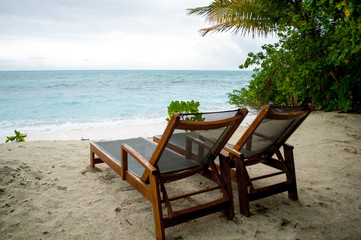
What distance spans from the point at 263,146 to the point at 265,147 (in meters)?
0.04

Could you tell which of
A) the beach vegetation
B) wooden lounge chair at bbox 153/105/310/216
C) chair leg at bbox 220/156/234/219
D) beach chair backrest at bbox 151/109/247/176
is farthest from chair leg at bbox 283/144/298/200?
the beach vegetation

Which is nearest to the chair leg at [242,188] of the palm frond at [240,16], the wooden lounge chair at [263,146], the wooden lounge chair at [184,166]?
the wooden lounge chair at [263,146]

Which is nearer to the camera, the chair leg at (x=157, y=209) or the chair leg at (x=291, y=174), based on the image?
the chair leg at (x=157, y=209)

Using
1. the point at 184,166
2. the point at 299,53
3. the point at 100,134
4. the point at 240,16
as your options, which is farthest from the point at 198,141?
the point at 240,16

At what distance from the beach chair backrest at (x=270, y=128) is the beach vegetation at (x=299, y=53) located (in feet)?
2.44

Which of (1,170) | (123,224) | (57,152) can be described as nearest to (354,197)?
(123,224)

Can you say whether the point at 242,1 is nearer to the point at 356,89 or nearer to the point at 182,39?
the point at 356,89

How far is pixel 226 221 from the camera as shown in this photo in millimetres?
2119

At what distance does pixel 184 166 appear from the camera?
7.23 feet

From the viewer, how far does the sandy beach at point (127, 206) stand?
195 centimetres

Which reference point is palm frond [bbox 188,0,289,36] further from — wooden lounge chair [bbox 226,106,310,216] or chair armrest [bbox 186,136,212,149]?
chair armrest [bbox 186,136,212,149]

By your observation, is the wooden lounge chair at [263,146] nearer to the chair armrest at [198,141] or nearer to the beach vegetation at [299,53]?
the chair armrest at [198,141]

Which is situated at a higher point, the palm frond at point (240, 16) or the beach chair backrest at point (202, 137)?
the palm frond at point (240, 16)

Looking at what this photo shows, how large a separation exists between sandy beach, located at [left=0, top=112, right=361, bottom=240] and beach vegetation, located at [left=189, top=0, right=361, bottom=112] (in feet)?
4.58
